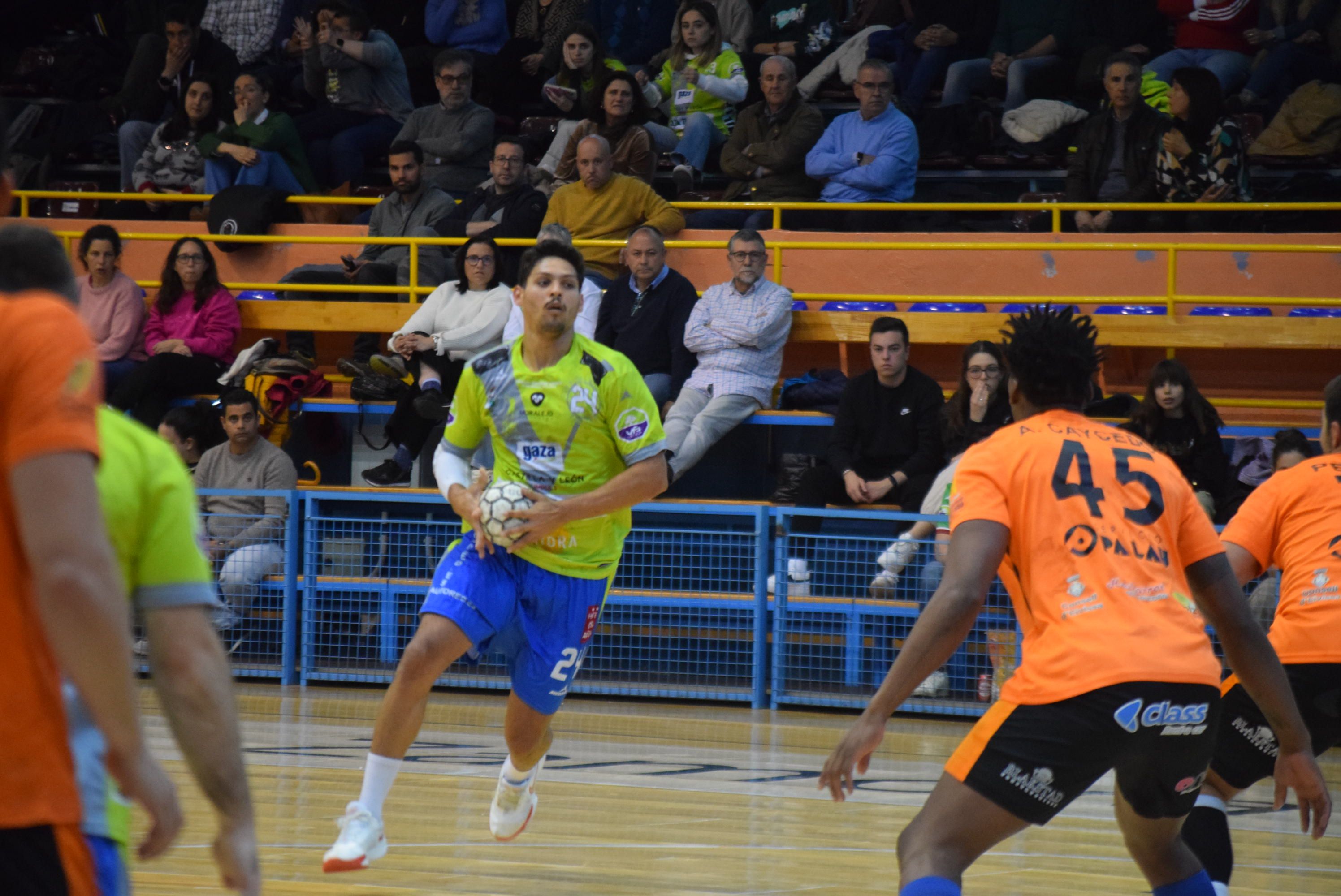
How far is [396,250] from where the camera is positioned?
12.6 metres

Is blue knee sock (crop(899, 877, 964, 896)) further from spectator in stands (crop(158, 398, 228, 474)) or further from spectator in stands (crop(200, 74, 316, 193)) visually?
spectator in stands (crop(200, 74, 316, 193))

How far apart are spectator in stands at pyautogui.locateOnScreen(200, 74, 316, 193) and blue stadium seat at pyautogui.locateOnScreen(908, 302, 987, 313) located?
5491 millimetres

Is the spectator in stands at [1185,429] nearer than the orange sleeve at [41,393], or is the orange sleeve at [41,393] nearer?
the orange sleeve at [41,393]

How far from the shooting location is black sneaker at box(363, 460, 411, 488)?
35.3 ft

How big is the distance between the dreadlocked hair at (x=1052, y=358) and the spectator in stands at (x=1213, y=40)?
31.9ft

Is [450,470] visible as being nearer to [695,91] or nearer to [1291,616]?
[1291,616]

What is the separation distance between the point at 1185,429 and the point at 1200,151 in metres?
2.70

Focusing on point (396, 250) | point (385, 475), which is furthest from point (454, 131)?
point (385, 475)

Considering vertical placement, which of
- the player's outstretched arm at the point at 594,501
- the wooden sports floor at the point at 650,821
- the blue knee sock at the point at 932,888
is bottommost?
the wooden sports floor at the point at 650,821

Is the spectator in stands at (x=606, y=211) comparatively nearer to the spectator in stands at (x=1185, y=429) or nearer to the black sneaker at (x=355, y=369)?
the black sneaker at (x=355, y=369)

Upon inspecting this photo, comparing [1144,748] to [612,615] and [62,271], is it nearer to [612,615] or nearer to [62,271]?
[62,271]

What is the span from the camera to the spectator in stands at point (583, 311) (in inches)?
406

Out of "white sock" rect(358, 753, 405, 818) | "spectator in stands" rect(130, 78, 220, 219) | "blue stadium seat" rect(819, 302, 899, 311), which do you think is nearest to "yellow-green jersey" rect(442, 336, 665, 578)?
"white sock" rect(358, 753, 405, 818)

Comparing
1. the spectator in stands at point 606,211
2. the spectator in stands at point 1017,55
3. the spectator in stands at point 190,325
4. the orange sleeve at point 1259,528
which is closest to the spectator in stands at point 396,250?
the spectator in stands at point 190,325
